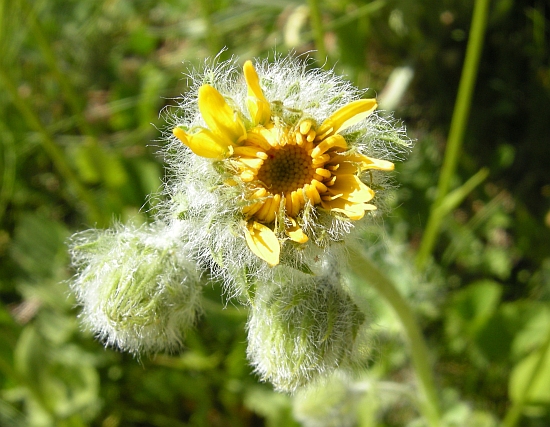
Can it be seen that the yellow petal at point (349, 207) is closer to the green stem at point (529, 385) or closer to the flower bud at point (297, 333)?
the flower bud at point (297, 333)

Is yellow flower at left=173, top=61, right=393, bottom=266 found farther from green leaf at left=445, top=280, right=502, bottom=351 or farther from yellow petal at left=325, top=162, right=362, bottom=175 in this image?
green leaf at left=445, top=280, right=502, bottom=351

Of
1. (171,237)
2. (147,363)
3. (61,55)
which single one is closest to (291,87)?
(171,237)

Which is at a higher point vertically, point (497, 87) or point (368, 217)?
point (368, 217)

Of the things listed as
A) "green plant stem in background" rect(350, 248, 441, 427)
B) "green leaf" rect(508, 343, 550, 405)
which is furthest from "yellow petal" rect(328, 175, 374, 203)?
"green leaf" rect(508, 343, 550, 405)

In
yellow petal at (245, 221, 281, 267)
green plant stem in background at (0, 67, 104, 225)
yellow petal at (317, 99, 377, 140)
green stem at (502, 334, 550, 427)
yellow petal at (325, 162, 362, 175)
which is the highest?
yellow petal at (317, 99, 377, 140)

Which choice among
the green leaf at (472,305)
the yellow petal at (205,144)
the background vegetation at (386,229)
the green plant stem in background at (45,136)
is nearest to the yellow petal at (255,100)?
the yellow petal at (205,144)

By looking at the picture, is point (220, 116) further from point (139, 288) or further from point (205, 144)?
point (139, 288)

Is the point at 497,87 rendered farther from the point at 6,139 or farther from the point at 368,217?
the point at 6,139

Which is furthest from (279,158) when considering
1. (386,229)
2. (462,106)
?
(386,229)
